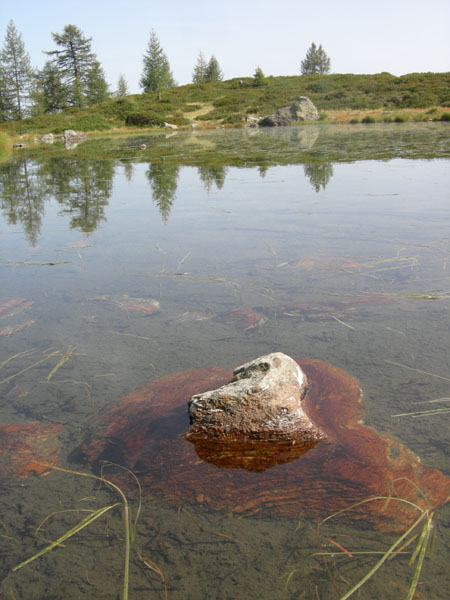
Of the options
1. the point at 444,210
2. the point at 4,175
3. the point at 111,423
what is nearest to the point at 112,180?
the point at 4,175

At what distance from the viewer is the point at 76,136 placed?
96.9 ft

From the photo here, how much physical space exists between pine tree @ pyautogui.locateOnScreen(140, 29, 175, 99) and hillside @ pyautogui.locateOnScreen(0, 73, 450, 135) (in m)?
1.36

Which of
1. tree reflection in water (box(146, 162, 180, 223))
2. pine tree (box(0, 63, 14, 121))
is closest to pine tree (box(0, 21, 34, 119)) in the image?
pine tree (box(0, 63, 14, 121))

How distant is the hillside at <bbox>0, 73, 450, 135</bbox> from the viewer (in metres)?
32.8

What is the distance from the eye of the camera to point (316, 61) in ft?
244

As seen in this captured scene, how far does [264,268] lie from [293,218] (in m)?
2.06

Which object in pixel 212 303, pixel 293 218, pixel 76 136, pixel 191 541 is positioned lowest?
pixel 191 541

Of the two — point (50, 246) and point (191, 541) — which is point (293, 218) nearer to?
point (50, 246)

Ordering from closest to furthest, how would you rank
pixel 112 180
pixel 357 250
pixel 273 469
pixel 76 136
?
pixel 273 469 < pixel 357 250 < pixel 112 180 < pixel 76 136

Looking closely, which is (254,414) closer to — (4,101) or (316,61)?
(4,101)

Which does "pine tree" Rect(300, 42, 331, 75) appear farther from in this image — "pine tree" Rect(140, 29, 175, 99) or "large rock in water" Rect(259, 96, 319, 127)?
"large rock in water" Rect(259, 96, 319, 127)

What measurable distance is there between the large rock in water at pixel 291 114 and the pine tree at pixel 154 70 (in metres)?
19.3

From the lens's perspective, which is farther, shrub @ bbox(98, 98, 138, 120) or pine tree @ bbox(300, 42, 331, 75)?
pine tree @ bbox(300, 42, 331, 75)

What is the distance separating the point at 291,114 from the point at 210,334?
33.1 meters
